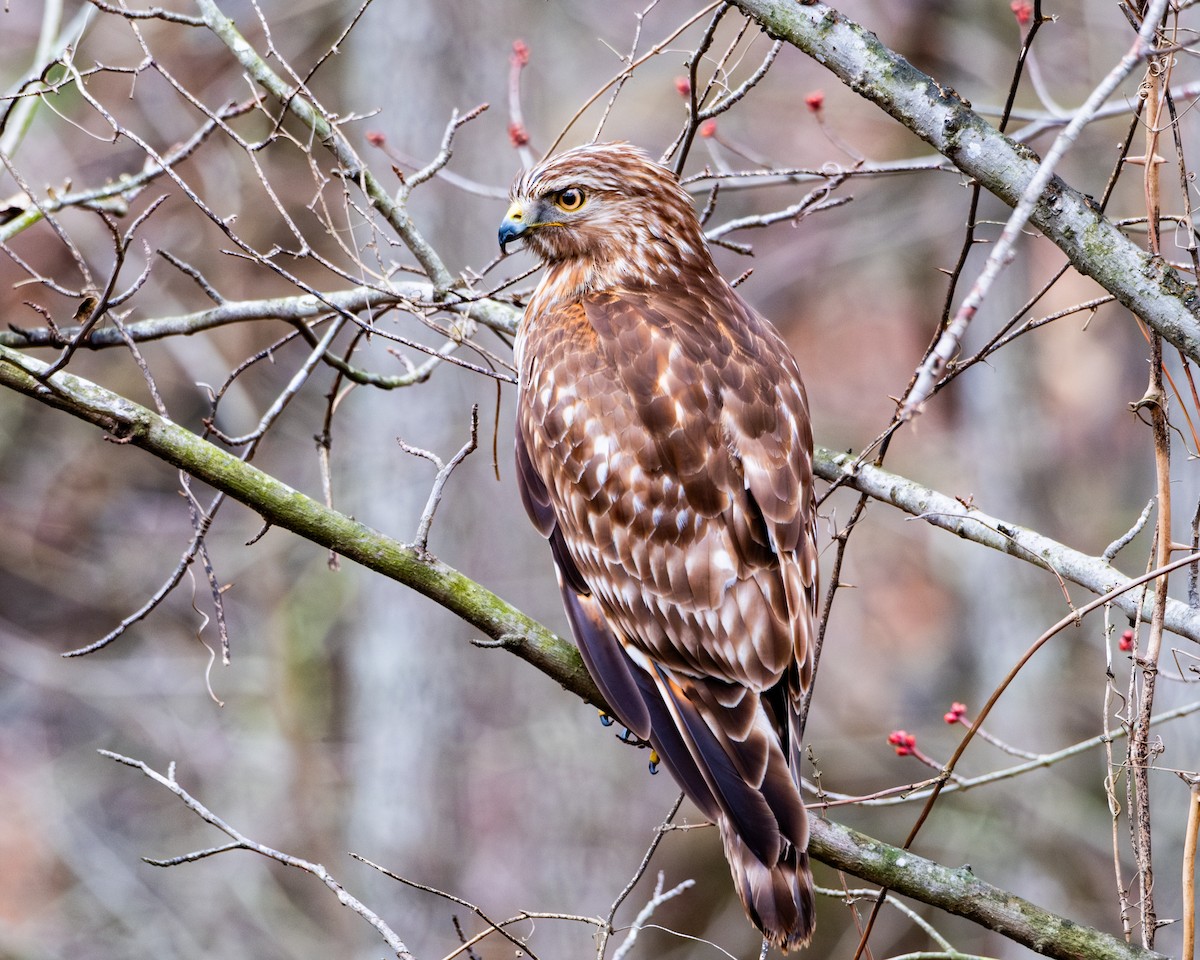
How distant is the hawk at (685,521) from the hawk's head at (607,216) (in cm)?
15

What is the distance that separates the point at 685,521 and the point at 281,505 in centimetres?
108

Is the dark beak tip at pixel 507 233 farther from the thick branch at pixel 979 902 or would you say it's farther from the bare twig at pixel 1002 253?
the bare twig at pixel 1002 253

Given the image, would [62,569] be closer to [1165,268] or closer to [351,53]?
[351,53]

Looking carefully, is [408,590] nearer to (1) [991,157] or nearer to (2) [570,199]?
(2) [570,199]

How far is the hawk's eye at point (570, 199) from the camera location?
162 inches

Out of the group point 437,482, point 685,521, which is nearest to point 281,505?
point 437,482

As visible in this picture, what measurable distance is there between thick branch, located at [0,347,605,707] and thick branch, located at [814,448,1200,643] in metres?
0.83

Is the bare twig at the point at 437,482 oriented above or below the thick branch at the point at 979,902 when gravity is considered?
above

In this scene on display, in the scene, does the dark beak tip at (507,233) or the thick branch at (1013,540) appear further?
the dark beak tip at (507,233)

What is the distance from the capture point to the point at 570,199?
13.6 feet

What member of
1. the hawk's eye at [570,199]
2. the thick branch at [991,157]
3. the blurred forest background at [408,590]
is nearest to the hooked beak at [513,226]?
the hawk's eye at [570,199]

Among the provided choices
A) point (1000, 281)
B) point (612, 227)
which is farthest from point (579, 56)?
point (612, 227)

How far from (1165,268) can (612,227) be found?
5.99ft

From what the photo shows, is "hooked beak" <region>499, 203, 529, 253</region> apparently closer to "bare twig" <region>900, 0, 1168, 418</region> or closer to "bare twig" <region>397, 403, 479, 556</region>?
"bare twig" <region>397, 403, 479, 556</region>
